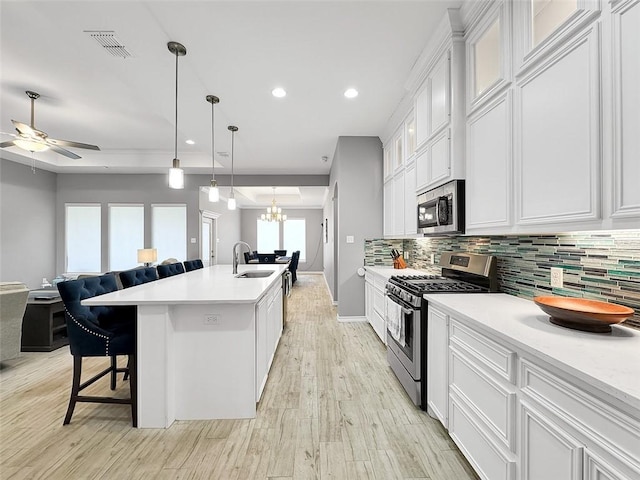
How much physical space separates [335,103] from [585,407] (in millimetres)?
3313

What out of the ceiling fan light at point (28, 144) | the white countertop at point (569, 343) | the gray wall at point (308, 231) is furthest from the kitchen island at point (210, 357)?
the gray wall at point (308, 231)

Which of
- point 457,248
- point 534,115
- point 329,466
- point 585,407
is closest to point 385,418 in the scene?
point 329,466

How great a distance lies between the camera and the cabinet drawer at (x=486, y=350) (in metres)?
1.19

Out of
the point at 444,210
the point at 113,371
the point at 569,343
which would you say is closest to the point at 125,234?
the point at 113,371

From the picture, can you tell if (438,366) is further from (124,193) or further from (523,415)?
(124,193)

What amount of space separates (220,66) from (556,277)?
3.06 meters

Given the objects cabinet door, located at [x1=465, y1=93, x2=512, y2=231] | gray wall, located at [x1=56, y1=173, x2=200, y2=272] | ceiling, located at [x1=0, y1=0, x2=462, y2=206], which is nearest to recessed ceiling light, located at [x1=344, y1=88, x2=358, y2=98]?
ceiling, located at [x1=0, y1=0, x2=462, y2=206]

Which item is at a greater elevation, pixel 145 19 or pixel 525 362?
pixel 145 19

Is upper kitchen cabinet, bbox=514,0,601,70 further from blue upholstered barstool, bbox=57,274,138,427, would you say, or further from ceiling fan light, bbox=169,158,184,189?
blue upholstered barstool, bbox=57,274,138,427

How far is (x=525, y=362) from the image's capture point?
1116mm

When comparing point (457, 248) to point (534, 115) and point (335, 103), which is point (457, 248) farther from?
point (335, 103)

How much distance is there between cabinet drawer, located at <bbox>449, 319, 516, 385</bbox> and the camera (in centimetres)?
119

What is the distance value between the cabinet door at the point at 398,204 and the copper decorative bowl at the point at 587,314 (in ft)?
7.02

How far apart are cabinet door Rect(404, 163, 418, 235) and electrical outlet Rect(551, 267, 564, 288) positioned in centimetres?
140
